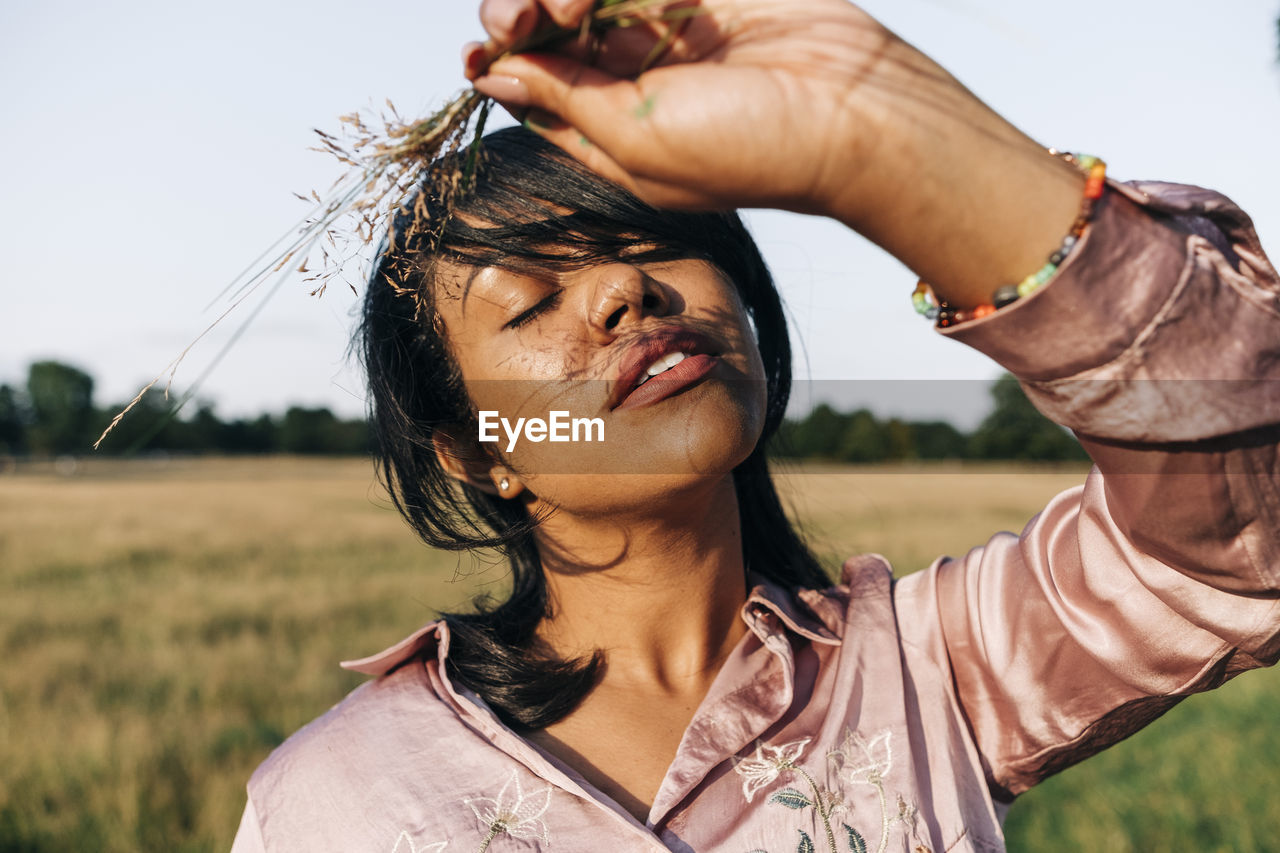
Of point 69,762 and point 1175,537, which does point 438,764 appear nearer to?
point 1175,537

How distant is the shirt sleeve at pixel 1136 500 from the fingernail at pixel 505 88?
2.27ft

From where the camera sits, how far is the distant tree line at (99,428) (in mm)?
53094

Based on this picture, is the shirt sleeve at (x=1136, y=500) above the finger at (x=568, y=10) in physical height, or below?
below

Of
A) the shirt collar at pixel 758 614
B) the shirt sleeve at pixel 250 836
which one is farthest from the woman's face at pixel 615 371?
the shirt sleeve at pixel 250 836

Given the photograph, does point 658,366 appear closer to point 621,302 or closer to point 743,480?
point 621,302

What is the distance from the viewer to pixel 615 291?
1.96m

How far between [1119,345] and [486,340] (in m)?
1.39

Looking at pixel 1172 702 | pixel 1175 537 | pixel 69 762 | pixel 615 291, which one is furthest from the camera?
pixel 69 762

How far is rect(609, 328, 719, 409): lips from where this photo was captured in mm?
1910

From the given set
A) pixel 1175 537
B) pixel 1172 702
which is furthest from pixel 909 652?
pixel 1175 537

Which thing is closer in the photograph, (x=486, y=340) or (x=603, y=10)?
(x=603, y=10)

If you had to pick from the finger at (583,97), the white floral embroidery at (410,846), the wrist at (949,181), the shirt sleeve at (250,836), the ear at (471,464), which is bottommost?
the shirt sleeve at (250,836)

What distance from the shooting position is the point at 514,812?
1857 millimetres

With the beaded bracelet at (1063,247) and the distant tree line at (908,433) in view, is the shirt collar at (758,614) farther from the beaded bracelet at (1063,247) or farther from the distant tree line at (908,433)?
the beaded bracelet at (1063,247)
